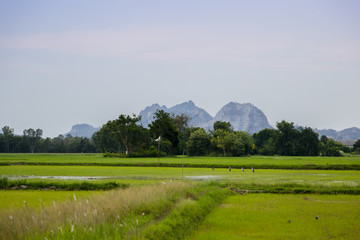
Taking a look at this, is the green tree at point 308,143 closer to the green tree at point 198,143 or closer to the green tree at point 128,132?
the green tree at point 198,143

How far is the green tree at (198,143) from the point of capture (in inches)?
3280

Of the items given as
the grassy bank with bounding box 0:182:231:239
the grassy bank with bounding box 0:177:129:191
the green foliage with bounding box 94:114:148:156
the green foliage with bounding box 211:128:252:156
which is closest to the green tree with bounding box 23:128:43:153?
the green foliage with bounding box 94:114:148:156

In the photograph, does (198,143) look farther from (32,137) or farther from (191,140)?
(32,137)

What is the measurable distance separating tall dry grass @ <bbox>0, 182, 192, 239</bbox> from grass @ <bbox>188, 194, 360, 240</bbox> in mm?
1977

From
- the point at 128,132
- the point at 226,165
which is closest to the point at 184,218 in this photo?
the point at 226,165

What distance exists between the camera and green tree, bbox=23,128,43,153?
124375 millimetres

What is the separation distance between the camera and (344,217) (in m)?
14.0

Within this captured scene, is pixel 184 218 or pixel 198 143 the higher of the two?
pixel 198 143

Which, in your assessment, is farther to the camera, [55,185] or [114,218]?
[55,185]

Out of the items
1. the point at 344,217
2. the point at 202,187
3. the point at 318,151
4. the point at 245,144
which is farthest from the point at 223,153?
the point at 344,217

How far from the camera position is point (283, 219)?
1366 centimetres

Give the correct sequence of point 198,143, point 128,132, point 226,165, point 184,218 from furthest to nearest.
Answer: point 198,143
point 128,132
point 226,165
point 184,218

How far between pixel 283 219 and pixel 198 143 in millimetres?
69541

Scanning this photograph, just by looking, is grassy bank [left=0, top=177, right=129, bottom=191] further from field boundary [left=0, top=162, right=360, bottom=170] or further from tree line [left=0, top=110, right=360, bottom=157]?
tree line [left=0, top=110, right=360, bottom=157]
